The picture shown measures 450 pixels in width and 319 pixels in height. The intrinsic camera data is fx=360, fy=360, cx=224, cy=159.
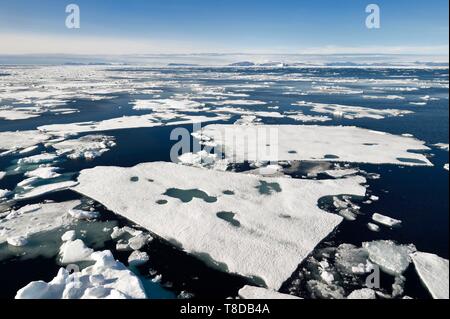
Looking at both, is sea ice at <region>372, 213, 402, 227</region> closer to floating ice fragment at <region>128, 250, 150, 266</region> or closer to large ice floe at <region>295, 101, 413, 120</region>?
floating ice fragment at <region>128, 250, 150, 266</region>

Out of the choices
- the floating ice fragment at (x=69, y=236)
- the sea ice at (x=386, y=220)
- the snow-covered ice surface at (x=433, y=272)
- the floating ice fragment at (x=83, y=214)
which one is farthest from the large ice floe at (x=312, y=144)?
the floating ice fragment at (x=69, y=236)

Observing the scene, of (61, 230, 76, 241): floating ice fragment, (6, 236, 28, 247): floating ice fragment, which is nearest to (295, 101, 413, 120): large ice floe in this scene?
(61, 230, 76, 241): floating ice fragment

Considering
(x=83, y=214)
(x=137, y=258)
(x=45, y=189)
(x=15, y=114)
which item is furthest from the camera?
(x=15, y=114)

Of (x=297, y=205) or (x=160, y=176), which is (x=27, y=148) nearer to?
(x=160, y=176)

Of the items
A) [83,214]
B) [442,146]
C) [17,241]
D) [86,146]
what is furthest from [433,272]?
[86,146]

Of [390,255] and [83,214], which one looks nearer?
[390,255]

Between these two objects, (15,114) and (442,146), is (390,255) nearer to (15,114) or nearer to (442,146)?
(442,146)
